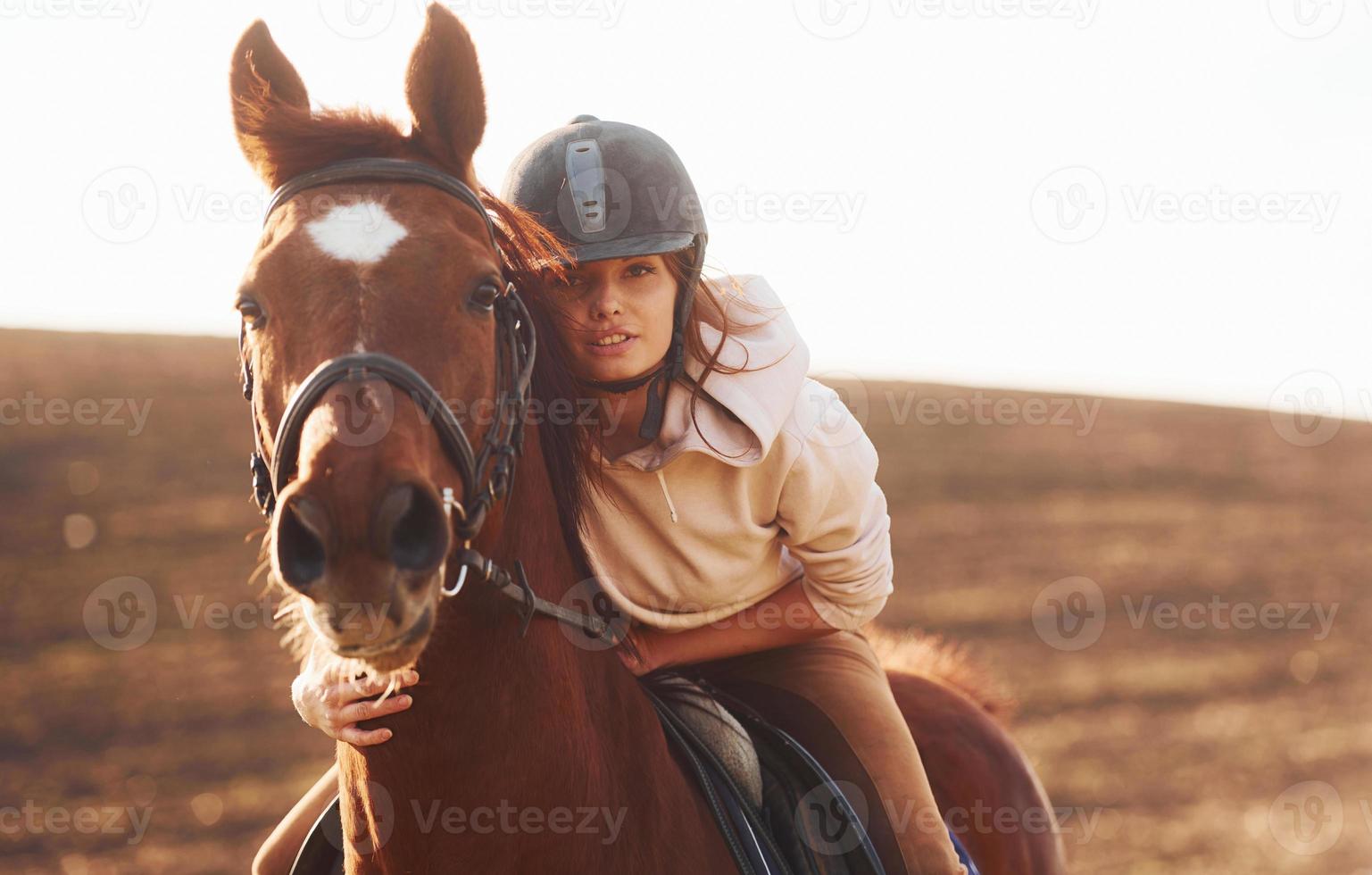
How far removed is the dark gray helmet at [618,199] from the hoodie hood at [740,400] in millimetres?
53

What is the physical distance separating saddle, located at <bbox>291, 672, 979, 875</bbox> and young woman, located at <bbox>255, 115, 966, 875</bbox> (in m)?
0.13

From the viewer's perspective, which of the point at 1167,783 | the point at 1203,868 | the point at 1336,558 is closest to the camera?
the point at 1203,868

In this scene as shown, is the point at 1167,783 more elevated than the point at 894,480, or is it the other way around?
the point at 1167,783

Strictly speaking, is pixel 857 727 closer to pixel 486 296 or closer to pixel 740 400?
pixel 740 400

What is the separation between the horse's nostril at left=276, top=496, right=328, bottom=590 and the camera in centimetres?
195

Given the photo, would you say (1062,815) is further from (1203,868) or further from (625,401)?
(625,401)

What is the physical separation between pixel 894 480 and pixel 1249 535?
A: 8040mm

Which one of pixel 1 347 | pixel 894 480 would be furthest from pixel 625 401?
pixel 1 347

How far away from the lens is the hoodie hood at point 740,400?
120 inches

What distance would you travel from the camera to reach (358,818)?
2.53 metres

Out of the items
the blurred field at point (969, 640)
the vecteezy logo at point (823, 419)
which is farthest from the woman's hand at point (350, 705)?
the blurred field at point (969, 640)

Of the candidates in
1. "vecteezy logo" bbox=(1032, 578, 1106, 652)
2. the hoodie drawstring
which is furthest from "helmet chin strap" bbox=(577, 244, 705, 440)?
"vecteezy logo" bbox=(1032, 578, 1106, 652)

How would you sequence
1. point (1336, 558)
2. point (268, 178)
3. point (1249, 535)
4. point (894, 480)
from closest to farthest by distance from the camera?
point (268, 178) → point (1336, 558) → point (1249, 535) → point (894, 480)

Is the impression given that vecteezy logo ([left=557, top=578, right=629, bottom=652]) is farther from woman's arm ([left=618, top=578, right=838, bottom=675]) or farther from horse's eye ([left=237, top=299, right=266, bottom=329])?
horse's eye ([left=237, top=299, right=266, bottom=329])
